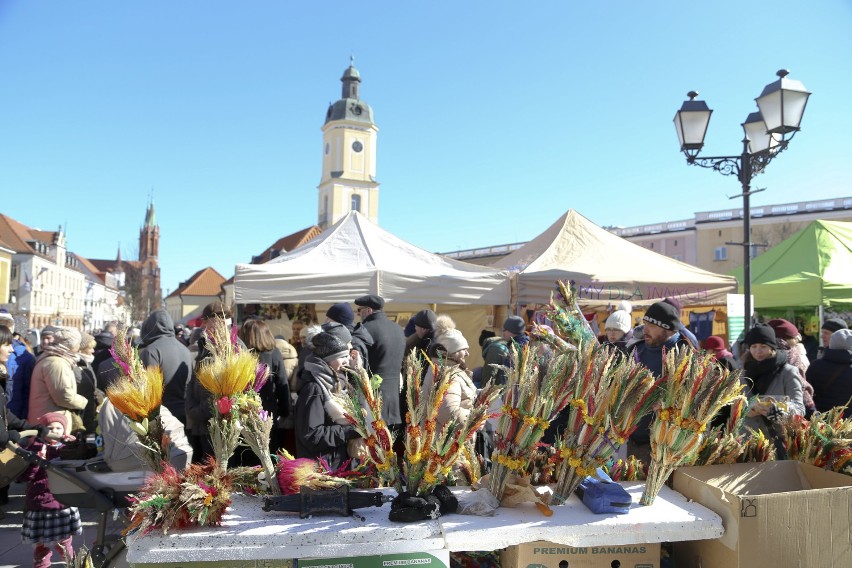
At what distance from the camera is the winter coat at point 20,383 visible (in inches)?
202

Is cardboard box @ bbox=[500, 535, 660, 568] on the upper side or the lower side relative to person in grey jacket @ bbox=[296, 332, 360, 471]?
lower

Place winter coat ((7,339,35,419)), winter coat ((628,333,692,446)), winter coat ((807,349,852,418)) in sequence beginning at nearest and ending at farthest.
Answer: winter coat ((628,333,692,446))
winter coat ((807,349,852,418))
winter coat ((7,339,35,419))

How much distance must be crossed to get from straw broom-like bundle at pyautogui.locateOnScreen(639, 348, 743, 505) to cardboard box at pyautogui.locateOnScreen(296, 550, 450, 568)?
89 centimetres

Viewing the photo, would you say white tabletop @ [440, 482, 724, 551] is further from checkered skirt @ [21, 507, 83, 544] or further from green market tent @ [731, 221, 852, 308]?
green market tent @ [731, 221, 852, 308]

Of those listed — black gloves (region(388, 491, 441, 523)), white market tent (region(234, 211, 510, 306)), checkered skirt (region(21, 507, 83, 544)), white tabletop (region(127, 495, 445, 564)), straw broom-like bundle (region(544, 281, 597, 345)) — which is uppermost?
white market tent (region(234, 211, 510, 306))

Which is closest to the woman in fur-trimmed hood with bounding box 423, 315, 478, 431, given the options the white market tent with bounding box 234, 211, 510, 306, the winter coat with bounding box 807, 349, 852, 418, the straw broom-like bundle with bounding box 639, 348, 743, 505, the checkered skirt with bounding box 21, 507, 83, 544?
the straw broom-like bundle with bounding box 639, 348, 743, 505

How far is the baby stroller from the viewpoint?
288cm

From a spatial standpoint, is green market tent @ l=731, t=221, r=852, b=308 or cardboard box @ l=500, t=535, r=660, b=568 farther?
green market tent @ l=731, t=221, r=852, b=308

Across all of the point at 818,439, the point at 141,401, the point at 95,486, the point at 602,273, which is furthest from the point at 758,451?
the point at 602,273

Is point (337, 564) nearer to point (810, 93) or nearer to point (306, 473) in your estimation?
point (306, 473)

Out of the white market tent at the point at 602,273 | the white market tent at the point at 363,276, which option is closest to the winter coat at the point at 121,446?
the white market tent at the point at 363,276

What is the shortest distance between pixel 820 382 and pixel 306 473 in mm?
4048

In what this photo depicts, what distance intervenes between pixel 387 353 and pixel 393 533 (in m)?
2.79

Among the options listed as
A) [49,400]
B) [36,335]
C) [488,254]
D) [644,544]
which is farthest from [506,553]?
[488,254]
